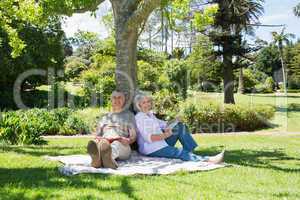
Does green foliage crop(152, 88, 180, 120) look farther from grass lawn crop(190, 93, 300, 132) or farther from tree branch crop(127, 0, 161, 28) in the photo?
tree branch crop(127, 0, 161, 28)

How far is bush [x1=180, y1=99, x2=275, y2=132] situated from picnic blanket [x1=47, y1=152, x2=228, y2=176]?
10063 mm

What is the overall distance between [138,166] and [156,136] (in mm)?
753

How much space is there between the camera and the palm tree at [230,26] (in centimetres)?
2842

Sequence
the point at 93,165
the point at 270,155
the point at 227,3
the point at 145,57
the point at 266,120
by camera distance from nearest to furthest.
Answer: the point at 93,165, the point at 270,155, the point at 266,120, the point at 227,3, the point at 145,57

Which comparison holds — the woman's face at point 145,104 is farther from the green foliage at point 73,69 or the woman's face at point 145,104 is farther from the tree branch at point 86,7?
the green foliage at point 73,69

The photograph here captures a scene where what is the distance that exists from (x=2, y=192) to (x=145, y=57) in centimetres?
2909

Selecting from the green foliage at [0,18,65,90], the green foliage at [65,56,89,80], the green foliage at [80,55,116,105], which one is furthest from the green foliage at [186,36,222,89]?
Result: the green foliage at [0,18,65,90]

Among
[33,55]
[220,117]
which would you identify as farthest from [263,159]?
[33,55]

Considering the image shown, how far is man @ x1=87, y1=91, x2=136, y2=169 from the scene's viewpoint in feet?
23.5

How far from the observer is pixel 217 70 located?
3138cm

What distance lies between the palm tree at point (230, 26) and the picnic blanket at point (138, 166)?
21.4 m

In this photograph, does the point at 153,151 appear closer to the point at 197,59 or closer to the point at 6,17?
the point at 6,17

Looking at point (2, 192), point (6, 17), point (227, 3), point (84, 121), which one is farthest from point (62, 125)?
point (227, 3)

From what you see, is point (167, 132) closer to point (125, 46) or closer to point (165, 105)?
point (125, 46)
